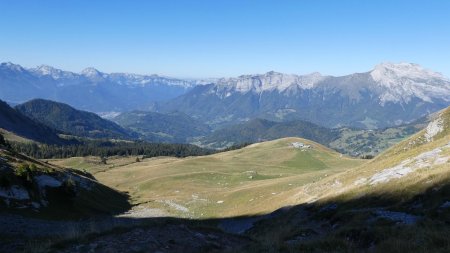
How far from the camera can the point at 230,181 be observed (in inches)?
4449

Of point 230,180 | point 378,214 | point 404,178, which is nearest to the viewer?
point 378,214

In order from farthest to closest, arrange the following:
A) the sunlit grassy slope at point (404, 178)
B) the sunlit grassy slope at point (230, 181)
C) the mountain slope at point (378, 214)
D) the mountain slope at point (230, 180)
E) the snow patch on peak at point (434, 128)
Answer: the mountain slope at point (230, 180), the sunlit grassy slope at point (230, 181), the snow patch on peak at point (434, 128), the sunlit grassy slope at point (404, 178), the mountain slope at point (378, 214)

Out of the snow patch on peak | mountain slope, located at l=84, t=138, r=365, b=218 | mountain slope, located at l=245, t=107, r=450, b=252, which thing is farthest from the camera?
mountain slope, located at l=84, t=138, r=365, b=218

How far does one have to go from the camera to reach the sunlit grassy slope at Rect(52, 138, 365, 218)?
73188 millimetres

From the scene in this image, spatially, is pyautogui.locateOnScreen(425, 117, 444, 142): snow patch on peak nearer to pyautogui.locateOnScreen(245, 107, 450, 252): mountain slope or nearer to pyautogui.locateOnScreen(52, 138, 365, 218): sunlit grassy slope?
pyautogui.locateOnScreen(245, 107, 450, 252): mountain slope

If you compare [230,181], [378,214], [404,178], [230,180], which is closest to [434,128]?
[404,178]

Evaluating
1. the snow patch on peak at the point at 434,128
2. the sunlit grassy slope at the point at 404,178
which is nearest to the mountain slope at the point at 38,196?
the sunlit grassy slope at the point at 404,178

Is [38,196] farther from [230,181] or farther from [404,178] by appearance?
[230,181]

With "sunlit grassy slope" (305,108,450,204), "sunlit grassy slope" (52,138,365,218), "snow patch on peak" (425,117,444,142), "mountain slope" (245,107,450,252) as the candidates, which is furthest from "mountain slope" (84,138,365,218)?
"snow patch on peak" (425,117,444,142)

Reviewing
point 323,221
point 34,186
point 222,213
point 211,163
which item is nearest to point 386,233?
point 323,221

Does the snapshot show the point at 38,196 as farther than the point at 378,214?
Yes

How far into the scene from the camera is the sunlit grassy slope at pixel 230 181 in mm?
73188

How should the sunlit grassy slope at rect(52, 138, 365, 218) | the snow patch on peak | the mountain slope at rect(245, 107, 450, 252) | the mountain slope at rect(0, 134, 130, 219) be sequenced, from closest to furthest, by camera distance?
the mountain slope at rect(245, 107, 450, 252), the mountain slope at rect(0, 134, 130, 219), the snow patch on peak, the sunlit grassy slope at rect(52, 138, 365, 218)

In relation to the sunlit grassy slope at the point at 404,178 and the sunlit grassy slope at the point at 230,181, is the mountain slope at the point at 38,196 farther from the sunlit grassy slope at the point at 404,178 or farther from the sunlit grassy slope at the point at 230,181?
the sunlit grassy slope at the point at 404,178
